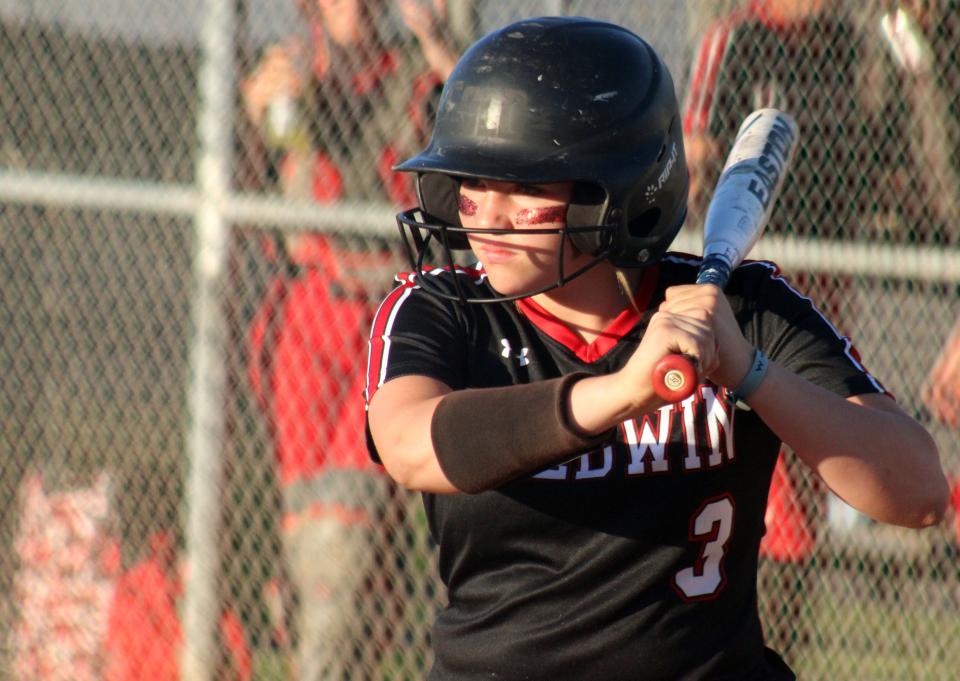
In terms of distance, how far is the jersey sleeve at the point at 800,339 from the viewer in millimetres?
2164

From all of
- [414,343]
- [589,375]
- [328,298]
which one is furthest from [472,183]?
[328,298]

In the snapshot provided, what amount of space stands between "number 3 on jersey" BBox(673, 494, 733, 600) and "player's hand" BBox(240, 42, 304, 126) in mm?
2640

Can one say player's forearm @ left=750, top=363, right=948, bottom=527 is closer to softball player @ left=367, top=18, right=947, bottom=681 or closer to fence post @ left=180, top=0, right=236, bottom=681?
softball player @ left=367, top=18, right=947, bottom=681

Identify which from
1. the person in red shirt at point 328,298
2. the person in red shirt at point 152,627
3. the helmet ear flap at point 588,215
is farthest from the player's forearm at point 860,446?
Result: the person in red shirt at point 152,627

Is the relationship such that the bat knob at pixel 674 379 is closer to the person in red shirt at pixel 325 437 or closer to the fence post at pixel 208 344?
the person in red shirt at pixel 325 437

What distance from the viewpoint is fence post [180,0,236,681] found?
14.3 ft

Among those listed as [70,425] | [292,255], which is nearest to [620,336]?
[292,255]

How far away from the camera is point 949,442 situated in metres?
4.05

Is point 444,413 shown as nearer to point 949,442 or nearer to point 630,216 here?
point 630,216

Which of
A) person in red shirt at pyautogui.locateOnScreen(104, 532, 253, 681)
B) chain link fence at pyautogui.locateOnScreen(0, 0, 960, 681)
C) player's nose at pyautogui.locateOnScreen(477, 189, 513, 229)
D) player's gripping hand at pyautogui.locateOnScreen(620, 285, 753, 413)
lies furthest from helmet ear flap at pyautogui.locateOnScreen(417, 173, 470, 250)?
person in red shirt at pyautogui.locateOnScreen(104, 532, 253, 681)

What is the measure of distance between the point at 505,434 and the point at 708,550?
1.92ft

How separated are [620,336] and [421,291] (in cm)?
36

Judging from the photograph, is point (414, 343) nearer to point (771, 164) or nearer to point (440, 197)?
point (440, 197)

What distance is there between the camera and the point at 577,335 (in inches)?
91.5
